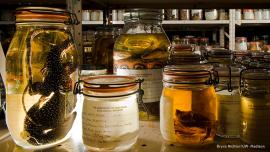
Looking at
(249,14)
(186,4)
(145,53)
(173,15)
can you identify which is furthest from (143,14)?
(249,14)

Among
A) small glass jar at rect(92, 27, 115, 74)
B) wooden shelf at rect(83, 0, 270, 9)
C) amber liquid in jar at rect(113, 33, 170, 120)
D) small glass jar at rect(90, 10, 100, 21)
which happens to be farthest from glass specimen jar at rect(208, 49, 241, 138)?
small glass jar at rect(90, 10, 100, 21)

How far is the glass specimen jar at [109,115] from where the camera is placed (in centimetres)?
44

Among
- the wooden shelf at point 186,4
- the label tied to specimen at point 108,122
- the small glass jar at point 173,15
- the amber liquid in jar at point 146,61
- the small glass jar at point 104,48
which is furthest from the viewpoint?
the small glass jar at point 173,15

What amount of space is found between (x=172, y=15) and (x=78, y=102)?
1.91 m

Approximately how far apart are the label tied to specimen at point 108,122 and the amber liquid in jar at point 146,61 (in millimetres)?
120

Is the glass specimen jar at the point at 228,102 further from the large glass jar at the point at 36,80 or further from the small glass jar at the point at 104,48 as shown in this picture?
the small glass jar at the point at 104,48

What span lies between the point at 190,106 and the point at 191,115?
0.01 metres

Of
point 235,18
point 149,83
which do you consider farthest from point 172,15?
point 149,83

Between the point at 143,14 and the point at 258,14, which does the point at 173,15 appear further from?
the point at 143,14

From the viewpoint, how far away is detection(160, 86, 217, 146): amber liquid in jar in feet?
1.54

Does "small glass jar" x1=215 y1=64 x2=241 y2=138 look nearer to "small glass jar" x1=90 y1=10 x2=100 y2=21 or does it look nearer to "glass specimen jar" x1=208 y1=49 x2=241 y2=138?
"glass specimen jar" x1=208 y1=49 x2=241 y2=138

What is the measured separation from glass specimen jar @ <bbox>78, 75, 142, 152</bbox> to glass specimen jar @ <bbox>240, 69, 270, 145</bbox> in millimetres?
179

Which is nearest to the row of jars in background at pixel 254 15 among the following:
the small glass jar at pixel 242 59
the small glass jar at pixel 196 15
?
the small glass jar at pixel 196 15

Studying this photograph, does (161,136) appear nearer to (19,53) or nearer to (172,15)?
(19,53)
